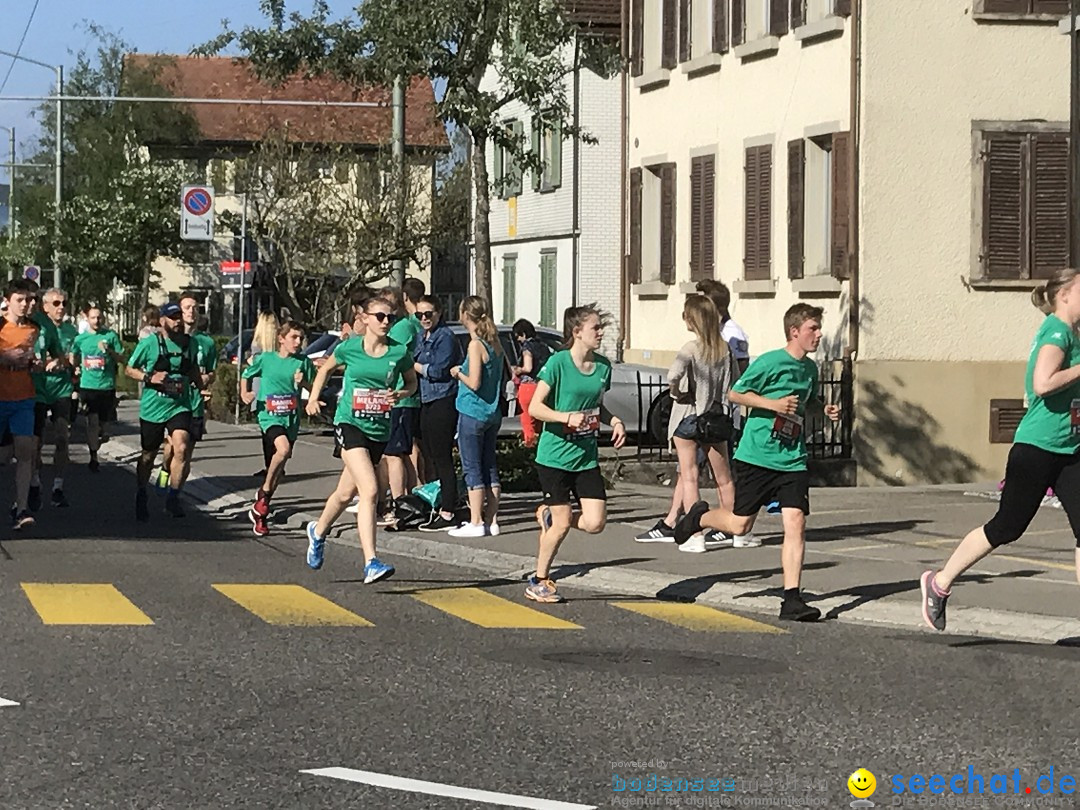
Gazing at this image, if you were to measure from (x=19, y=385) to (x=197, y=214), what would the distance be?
56.1ft

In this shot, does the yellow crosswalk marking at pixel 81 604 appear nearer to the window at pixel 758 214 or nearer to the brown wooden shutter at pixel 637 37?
the window at pixel 758 214

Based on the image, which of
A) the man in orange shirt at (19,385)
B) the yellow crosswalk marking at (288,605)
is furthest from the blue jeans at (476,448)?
the man in orange shirt at (19,385)

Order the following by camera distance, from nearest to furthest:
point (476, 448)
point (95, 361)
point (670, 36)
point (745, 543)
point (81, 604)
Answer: point (81, 604)
point (745, 543)
point (476, 448)
point (95, 361)
point (670, 36)

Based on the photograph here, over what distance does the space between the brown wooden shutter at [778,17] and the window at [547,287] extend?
1591 centimetres

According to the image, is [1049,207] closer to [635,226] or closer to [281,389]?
[635,226]

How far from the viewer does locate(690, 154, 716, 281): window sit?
27.5m

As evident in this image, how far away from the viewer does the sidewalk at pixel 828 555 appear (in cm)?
1301

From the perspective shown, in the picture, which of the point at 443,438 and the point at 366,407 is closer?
the point at 366,407

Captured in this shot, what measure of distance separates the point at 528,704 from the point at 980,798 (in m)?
2.40

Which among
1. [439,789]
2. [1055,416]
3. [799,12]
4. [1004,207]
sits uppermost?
[799,12]

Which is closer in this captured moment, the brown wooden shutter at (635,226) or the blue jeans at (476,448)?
the blue jeans at (476,448)

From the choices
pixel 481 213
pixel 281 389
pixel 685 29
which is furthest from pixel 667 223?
pixel 281 389

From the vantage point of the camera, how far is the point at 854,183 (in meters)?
23.5

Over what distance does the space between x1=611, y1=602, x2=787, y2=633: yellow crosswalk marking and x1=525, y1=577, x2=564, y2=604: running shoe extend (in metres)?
0.37
